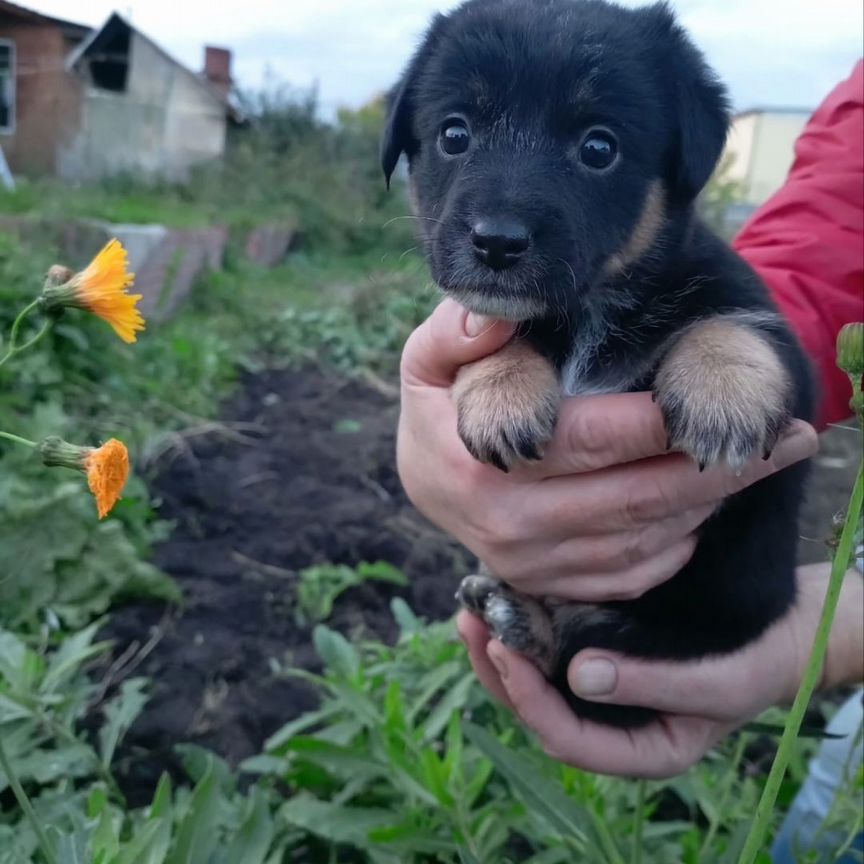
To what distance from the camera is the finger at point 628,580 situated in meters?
1.81

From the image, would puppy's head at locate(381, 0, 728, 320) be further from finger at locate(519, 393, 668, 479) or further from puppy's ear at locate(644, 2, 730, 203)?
finger at locate(519, 393, 668, 479)

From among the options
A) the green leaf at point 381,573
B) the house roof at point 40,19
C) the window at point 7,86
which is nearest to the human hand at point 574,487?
the green leaf at point 381,573

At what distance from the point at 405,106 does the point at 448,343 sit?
1.94ft

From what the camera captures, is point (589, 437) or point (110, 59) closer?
point (589, 437)

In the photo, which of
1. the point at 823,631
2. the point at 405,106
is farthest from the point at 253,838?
the point at 405,106

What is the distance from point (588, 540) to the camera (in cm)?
183

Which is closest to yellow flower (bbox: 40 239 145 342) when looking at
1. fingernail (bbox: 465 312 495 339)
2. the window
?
fingernail (bbox: 465 312 495 339)

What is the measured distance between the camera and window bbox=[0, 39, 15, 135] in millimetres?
4223

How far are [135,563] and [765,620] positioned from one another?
2.09m

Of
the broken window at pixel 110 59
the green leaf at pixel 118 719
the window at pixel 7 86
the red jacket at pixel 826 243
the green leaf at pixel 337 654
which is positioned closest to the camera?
the green leaf at pixel 118 719

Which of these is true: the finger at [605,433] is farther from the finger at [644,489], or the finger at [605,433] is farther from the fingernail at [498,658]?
the fingernail at [498,658]

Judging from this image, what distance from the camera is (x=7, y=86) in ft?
19.3

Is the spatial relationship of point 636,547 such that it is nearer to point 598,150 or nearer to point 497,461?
point 497,461

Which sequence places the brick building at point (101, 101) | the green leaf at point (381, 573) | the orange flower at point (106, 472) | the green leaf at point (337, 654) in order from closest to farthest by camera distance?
the orange flower at point (106, 472), the green leaf at point (337, 654), the green leaf at point (381, 573), the brick building at point (101, 101)
